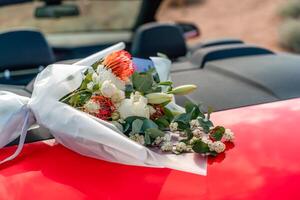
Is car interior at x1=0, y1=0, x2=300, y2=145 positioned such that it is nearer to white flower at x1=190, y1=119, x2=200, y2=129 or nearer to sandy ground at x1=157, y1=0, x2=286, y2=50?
white flower at x1=190, y1=119, x2=200, y2=129

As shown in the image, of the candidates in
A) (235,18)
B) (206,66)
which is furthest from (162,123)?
(235,18)

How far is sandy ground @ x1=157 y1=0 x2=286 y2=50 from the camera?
17.1 meters

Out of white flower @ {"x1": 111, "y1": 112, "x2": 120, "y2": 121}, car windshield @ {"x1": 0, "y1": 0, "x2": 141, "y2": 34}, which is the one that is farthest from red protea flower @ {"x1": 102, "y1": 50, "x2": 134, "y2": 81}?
car windshield @ {"x1": 0, "y1": 0, "x2": 141, "y2": 34}

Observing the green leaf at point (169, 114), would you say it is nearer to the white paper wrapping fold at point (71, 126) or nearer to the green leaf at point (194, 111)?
the green leaf at point (194, 111)

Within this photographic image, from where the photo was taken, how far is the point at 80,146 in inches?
71.8

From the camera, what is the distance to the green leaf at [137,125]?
1.81 meters

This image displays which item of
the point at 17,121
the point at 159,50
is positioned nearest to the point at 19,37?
the point at 159,50

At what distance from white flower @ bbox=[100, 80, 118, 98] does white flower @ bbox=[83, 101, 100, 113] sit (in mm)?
45

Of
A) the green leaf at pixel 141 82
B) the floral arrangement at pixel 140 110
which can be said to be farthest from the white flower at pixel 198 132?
the green leaf at pixel 141 82

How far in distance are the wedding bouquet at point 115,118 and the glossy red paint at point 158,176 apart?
0.04 metres

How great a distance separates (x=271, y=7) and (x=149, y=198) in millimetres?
18983

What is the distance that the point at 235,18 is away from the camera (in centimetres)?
1967

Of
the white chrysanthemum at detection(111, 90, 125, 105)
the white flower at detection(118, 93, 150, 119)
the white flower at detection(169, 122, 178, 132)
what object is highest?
the white chrysanthemum at detection(111, 90, 125, 105)

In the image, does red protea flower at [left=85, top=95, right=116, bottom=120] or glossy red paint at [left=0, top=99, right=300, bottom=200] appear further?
red protea flower at [left=85, top=95, right=116, bottom=120]
